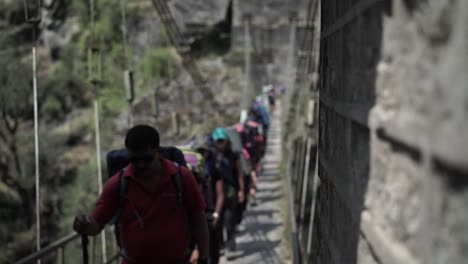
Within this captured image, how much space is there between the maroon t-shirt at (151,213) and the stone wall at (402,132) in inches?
32.3

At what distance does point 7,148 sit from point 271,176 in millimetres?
7526

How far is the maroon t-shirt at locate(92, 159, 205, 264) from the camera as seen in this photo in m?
2.58

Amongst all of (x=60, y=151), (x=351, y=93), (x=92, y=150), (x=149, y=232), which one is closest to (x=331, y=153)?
(x=351, y=93)

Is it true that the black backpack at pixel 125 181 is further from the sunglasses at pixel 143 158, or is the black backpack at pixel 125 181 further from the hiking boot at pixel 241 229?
the hiking boot at pixel 241 229

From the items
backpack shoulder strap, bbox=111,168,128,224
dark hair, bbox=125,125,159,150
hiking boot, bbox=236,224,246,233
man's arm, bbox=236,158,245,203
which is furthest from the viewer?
hiking boot, bbox=236,224,246,233

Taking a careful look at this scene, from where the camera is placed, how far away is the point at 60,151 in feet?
60.0

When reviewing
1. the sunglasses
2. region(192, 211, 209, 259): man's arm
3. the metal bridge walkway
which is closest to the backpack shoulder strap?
the sunglasses

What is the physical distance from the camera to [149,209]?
8.45 feet

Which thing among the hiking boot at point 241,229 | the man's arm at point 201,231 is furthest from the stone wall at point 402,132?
the hiking boot at point 241,229

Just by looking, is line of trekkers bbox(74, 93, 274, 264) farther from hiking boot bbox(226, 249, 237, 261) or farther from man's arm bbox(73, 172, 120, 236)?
hiking boot bbox(226, 249, 237, 261)

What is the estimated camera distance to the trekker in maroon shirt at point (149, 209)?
8.35ft

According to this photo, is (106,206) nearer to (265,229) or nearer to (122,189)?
(122,189)

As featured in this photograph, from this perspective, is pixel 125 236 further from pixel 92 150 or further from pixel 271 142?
pixel 92 150

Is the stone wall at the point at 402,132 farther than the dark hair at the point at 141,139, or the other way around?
the dark hair at the point at 141,139
